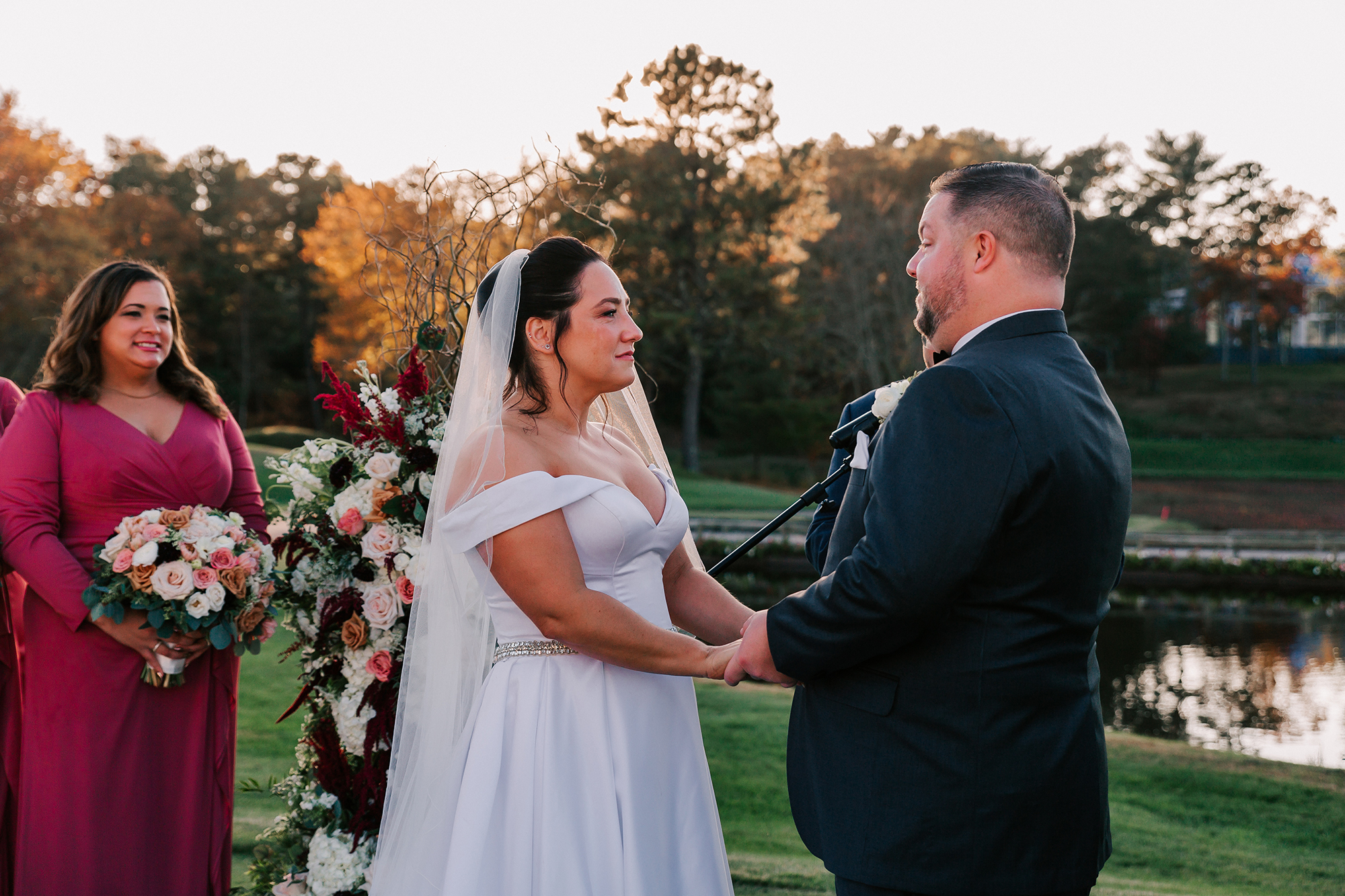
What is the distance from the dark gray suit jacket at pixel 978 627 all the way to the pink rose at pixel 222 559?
2396 mm

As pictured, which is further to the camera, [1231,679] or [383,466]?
[1231,679]

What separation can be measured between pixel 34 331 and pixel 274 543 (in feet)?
104

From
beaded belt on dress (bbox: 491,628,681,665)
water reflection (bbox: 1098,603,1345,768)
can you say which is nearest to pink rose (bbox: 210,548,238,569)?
beaded belt on dress (bbox: 491,628,681,665)

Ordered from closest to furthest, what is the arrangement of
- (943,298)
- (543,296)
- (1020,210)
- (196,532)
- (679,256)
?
(1020,210), (943,298), (543,296), (196,532), (679,256)

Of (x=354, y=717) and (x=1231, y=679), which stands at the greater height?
(x=354, y=717)

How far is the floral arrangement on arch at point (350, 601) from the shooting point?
11.9ft

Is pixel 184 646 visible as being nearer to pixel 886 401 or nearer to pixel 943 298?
pixel 886 401

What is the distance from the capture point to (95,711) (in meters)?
3.99

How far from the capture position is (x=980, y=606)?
7.45ft

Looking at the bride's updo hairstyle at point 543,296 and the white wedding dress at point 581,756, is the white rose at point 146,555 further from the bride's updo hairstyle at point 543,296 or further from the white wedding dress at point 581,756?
the bride's updo hairstyle at point 543,296

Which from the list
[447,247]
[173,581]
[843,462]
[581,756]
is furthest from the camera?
[447,247]

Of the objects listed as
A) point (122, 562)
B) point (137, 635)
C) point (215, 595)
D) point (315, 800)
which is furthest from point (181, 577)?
point (315, 800)

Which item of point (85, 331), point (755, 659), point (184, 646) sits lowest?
point (184, 646)

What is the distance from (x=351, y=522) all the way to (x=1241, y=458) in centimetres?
4316
